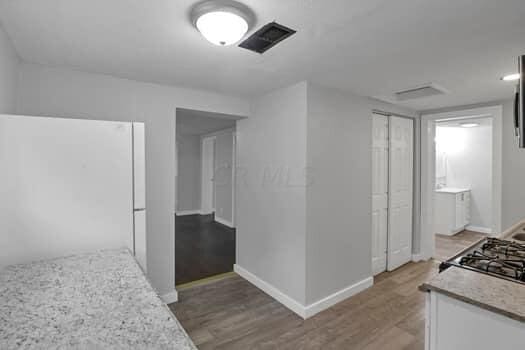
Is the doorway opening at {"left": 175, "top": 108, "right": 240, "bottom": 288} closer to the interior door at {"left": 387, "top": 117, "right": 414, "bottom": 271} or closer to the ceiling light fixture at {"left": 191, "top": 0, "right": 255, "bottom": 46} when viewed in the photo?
the ceiling light fixture at {"left": 191, "top": 0, "right": 255, "bottom": 46}

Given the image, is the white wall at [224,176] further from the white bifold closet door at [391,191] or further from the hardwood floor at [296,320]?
the white bifold closet door at [391,191]

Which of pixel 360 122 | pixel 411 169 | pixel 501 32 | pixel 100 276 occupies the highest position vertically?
pixel 501 32

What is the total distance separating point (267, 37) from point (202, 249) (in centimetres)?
365

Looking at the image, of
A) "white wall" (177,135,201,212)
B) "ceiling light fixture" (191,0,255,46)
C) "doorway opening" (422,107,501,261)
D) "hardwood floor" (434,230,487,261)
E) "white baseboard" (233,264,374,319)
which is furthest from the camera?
"white wall" (177,135,201,212)

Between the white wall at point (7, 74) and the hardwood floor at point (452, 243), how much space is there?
5.13 meters

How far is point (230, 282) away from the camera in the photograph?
10.5ft

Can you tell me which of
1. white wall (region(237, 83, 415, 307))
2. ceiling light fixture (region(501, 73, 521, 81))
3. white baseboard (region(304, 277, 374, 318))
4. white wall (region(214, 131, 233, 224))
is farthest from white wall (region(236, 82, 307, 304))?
white wall (region(214, 131, 233, 224))

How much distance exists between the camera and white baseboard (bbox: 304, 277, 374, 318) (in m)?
2.50

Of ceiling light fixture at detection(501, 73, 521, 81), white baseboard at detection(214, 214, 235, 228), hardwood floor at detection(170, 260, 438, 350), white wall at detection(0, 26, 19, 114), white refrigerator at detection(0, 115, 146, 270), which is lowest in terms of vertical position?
hardwood floor at detection(170, 260, 438, 350)

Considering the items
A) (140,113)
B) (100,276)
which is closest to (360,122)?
(140,113)

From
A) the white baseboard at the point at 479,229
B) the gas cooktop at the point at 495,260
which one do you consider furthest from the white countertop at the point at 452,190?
the gas cooktop at the point at 495,260

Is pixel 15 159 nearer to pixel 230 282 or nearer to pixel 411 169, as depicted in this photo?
pixel 230 282

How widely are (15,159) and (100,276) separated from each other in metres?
0.76

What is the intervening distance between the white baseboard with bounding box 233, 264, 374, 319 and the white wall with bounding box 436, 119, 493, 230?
3.95m
